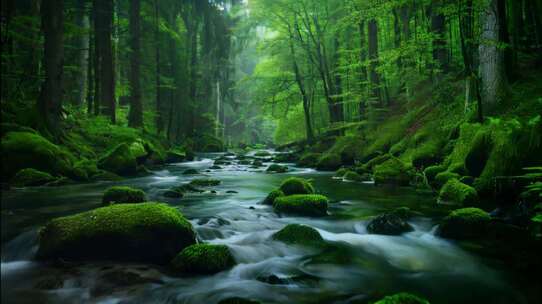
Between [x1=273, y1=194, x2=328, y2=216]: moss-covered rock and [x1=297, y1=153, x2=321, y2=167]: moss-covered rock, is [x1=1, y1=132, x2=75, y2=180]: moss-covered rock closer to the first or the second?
[x1=273, y1=194, x2=328, y2=216]: moss-covered rock

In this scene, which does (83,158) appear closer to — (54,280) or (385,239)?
(54,280)

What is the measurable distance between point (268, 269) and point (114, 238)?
1.87 meters

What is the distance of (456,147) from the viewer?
31.3ft

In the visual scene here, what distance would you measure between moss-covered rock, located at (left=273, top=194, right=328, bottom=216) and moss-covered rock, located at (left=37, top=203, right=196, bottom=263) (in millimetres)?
2966

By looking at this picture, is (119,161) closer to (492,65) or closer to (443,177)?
(443,177)

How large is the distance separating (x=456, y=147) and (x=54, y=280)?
9104mm

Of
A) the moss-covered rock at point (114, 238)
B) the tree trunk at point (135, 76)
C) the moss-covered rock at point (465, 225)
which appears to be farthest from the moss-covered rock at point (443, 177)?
the tree trunk at point (135, 76)

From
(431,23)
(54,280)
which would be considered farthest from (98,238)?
(431,23)

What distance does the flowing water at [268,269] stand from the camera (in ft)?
12.5

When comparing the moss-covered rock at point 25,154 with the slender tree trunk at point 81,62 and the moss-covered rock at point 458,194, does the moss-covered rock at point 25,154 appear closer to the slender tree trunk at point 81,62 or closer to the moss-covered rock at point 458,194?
the slender tree trunk at point 81,62

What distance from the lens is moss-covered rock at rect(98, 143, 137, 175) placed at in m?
12.3

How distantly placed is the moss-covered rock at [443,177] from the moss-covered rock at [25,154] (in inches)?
377

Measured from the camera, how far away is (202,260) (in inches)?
170

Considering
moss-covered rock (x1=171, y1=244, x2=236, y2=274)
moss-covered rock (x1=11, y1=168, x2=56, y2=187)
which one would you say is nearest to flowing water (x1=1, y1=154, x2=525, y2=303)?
moss-covered rock (x1=171, y1=244, x2=236, y2=274)
